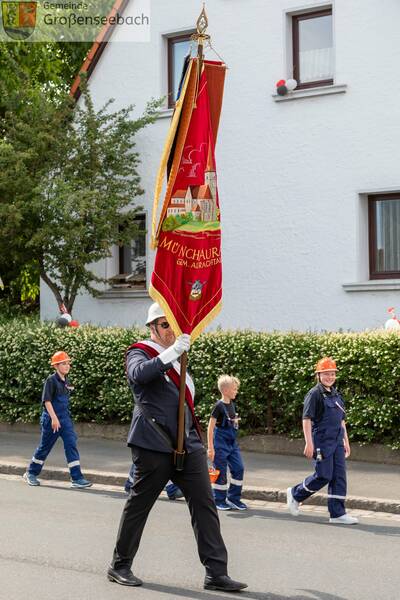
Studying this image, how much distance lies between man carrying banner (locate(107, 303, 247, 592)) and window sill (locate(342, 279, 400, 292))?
10.5 m

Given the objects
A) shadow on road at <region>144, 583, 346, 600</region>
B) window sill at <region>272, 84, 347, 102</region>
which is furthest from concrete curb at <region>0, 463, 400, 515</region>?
window sill at <region>272, 84, 347, 102</region>

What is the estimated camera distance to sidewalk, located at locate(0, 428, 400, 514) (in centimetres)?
1044

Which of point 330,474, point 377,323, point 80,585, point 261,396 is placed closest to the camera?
point 80,585

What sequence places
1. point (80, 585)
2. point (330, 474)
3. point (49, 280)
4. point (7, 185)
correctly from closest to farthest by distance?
point (80, 585)
point (330, 474)
point (7, 185)
point (49, 280)

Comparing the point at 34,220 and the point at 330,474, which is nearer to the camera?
the point at 330,474

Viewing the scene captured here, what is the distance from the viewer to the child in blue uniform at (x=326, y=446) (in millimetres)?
9352

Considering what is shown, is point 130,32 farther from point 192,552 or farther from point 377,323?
Result: point 192,552

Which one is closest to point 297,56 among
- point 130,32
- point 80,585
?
point 130,32

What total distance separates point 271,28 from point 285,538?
478 inches

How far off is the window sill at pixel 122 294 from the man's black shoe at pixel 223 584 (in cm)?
1327

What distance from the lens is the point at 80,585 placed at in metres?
6.74

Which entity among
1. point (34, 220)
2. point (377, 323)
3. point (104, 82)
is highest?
point (104, 82)

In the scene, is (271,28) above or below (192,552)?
above

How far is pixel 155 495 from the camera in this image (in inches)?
271
